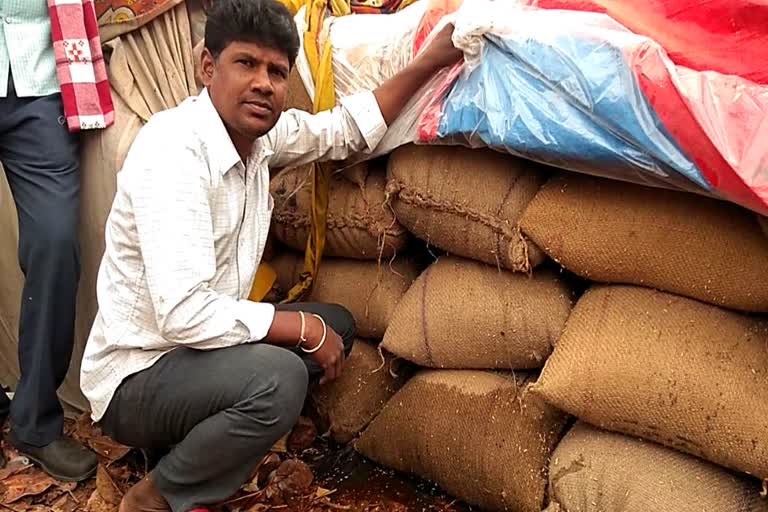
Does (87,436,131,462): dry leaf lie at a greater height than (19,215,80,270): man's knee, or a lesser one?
lesser

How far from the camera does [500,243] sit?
5.67ft

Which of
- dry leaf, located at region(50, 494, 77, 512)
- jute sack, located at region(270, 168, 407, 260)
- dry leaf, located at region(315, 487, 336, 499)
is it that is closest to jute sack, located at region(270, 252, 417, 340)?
jute sack, located at region(270, 168, 407, 260)

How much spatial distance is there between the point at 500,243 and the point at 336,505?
0.73 m

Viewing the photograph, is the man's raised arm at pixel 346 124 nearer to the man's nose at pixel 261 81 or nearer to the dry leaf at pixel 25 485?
the man's nose at pixel 261 81

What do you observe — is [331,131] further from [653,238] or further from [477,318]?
[653,238]

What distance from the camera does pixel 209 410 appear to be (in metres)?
1.66

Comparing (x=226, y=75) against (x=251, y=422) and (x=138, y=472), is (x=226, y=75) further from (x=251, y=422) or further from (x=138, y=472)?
(x=138, y=472)

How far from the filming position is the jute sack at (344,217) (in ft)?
6.38

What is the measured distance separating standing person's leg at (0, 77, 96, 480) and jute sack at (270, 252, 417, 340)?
608 mm

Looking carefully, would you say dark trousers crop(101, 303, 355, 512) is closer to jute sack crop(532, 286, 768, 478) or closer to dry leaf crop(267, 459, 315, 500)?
dry leaf crop(267, 459, 315, 500)

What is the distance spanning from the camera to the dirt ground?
6.29ft

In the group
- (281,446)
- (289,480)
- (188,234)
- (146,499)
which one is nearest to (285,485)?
(289,480)

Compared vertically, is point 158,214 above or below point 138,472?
above

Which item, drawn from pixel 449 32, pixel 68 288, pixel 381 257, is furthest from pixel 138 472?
pixel 449 32
